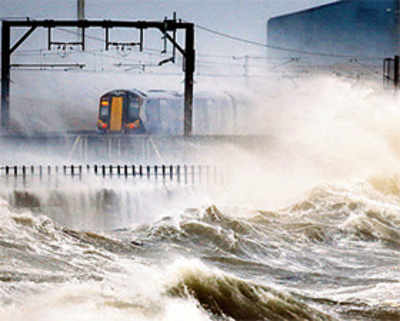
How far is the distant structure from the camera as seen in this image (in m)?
49.8

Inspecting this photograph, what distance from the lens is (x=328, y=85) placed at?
150 ft

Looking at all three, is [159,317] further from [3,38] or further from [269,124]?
[269,124]

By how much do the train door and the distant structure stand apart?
59.8ft

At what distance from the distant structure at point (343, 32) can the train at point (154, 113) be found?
13.8m

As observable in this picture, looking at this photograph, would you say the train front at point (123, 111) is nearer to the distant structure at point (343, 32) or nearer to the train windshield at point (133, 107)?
the train windshield at point (133, 107)

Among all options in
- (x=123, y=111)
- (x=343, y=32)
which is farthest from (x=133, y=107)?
(x=343, y=32)

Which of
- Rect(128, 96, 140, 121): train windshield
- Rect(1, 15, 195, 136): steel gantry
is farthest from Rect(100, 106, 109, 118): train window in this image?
Rect(1, 15, 195, 136): steel gantry

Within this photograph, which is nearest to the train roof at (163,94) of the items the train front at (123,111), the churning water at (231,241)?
the train front at (123,111)

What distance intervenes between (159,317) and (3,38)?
2236 centimetres

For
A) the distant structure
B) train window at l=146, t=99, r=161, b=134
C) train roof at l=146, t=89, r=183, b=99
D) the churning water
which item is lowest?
the churning water

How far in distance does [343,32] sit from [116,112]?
19.8 metres

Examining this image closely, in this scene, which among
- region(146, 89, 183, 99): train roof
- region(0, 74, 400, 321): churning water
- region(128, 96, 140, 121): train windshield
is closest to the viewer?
region(0, 74, 400, 321): churning water

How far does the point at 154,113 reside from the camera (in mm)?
39750

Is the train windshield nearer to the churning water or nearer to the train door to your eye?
the train door
